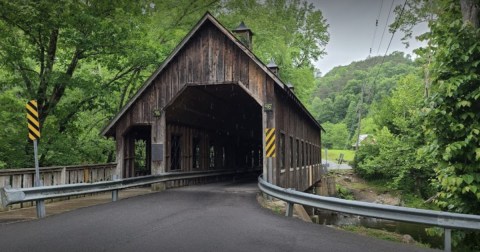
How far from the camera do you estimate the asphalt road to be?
610cm

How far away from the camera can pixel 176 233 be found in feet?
23.1

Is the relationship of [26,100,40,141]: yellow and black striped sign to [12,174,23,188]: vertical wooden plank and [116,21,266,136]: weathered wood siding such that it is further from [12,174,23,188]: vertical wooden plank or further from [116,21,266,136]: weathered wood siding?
[116,21,266,136]: weathered wood siding

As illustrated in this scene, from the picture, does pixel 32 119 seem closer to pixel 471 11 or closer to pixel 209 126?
pixel 471 11

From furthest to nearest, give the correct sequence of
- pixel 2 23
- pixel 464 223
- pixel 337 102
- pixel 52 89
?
1. pixel 337 102
2. pixel 52 89
3. pixel 2 23
4. pixel 464 223

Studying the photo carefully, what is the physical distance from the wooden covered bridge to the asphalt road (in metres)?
5.62

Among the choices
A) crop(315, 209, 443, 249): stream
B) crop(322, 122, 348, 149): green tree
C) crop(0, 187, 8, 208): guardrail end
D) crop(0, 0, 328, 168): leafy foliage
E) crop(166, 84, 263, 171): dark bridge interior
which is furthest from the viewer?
crop(322, 122, 348, 149): green tree

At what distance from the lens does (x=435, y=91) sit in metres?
8.48

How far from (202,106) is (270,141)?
721 cm

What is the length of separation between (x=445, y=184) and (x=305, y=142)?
1840cm

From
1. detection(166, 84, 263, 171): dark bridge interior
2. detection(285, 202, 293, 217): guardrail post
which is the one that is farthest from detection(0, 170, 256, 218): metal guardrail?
detection(285, 202, 293, 217): guardrail post

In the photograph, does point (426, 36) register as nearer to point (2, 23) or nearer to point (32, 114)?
point (32, 114)

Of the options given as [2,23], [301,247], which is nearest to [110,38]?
[2,23]

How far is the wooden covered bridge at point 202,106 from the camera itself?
15055mm

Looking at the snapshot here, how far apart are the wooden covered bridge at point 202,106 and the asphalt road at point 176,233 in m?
5.62
